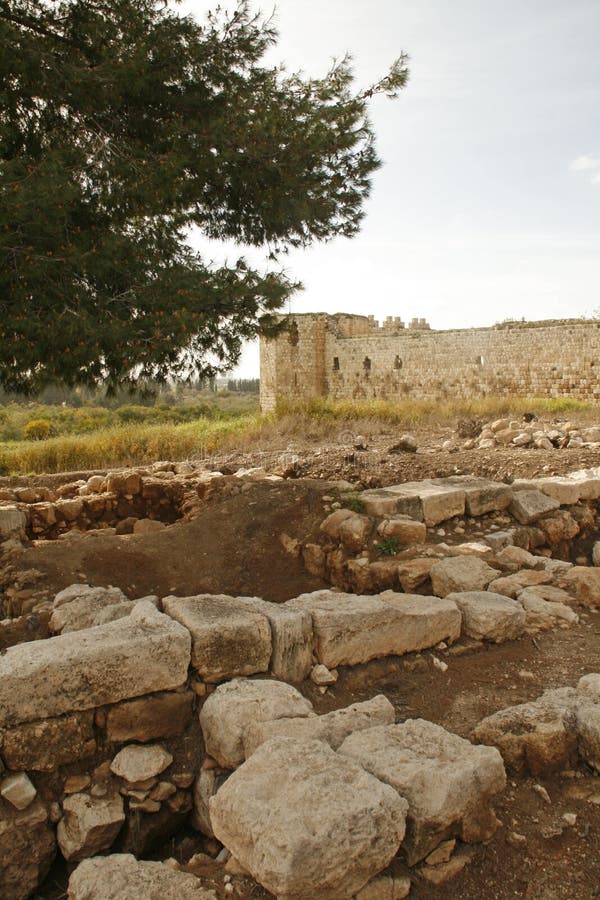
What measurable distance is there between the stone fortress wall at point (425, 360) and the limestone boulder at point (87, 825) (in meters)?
17.5

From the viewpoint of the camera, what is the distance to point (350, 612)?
409 cm

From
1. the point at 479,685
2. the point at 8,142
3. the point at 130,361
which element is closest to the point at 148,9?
the point at 8,142

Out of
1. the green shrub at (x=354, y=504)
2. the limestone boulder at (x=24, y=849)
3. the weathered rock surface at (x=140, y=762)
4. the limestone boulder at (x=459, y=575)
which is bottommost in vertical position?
the limestone boulder at (x=24, y=849)

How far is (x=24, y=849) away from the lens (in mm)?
2980

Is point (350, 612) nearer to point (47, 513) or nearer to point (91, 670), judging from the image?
point (91, 670)

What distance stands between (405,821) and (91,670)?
1.62 metres

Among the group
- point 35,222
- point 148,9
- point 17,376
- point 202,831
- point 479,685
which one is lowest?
point 202,831

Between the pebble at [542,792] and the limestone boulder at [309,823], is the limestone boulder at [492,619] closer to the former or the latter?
the pebble at [542,792]

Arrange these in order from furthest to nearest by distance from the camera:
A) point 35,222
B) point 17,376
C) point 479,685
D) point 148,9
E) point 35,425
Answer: point 35,425
point 148,9
point 17,376
point 35,222
point 479,685

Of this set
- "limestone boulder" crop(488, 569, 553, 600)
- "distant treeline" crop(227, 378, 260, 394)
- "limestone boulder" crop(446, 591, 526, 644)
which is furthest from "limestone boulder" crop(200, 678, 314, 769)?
"distant treeline" crop(227, 378, 260, 394)

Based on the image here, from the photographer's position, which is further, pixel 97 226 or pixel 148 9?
pixel 148 9

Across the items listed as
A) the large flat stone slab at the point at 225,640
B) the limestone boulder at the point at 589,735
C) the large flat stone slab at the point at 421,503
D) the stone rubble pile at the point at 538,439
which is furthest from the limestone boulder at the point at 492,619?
the stone rubble pile at the point at 538,439

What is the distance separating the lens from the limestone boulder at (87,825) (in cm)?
301

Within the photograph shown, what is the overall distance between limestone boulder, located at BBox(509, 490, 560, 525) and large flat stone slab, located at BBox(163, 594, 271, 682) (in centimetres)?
376
